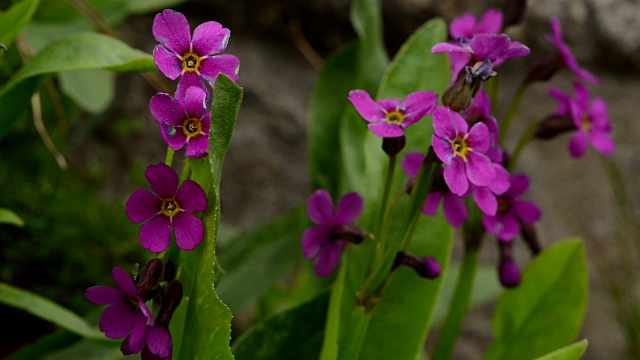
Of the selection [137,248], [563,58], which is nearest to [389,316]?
[563,58]

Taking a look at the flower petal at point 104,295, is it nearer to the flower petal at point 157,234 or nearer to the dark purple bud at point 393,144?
the flower petal at point 157,234

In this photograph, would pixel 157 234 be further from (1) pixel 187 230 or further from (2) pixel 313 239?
(2) pixel 313 239

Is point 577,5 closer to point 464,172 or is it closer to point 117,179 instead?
point 117,179

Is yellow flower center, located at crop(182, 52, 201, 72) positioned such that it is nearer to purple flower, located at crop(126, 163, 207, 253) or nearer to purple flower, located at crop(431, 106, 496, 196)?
purple flower, located at crop(126, 163, 207, 253)

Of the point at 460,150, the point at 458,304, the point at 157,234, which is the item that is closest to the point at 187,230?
the point at 157,234

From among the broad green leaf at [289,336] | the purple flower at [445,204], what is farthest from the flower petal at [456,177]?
the broad green leaf at [289,336]
